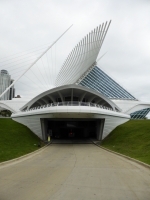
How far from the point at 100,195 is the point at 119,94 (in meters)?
50.8

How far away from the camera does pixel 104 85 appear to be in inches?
2184

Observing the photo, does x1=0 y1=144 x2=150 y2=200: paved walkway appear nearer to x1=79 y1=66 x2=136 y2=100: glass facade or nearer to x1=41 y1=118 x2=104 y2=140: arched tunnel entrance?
x1=41 y1=118 x2=104 y2=140: arched tunnel entrance

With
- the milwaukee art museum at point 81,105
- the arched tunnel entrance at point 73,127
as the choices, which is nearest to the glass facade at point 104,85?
the milwaukee art museum at point 81,105

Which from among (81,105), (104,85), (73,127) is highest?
(104,85)

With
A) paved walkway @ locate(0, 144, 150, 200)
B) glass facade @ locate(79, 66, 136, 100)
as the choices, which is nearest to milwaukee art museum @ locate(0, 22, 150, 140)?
glass facade @ locate(79, 66, 136, 100)

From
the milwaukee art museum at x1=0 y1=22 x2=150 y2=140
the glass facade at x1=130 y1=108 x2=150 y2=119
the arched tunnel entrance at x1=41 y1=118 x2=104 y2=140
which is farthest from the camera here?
the glass facade at x1=130 y1=108 x2=150 y2=119

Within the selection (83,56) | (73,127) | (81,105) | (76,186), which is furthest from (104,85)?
(76,186)

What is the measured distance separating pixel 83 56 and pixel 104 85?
42.0 feet

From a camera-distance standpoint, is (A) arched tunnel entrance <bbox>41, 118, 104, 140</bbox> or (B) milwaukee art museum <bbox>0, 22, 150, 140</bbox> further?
(A) arched tunnel entrance <bbox>41, 118, 104, 140</bbox>

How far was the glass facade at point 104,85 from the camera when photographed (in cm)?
5394

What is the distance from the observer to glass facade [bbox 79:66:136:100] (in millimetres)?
53938

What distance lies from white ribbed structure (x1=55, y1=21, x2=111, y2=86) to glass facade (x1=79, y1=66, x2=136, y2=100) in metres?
3.17

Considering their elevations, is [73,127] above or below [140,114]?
below

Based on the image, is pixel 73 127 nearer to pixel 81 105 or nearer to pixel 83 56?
pixel 81 105
